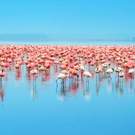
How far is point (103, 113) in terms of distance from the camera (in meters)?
11.6

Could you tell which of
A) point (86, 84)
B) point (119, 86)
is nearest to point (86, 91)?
point (86, 84)

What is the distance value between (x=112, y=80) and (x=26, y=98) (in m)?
3.84

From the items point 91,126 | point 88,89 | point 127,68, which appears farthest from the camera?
point 127,68

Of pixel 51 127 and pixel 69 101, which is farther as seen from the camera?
pixel 69 101

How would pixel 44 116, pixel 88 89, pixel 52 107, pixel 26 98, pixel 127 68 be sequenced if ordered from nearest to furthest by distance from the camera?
pixel 44 116, pixel 52 107, pixel 26 98, pixel 88 89, pixel 127 68

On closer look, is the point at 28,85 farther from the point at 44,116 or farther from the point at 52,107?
the point at 44,116

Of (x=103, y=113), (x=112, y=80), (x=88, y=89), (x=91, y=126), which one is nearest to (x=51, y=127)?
(x=91, y=126)

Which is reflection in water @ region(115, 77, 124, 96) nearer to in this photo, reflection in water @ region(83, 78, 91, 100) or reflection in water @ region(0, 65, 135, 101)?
reflection in water @ region(0, 65, 135, 101)

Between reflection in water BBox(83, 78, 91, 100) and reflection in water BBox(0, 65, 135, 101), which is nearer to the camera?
Answer: reflection in water BBox(83, 78, 91, 100)

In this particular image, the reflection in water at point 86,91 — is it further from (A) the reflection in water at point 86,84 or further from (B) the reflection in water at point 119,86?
(B) the reflection in water at point 119,86

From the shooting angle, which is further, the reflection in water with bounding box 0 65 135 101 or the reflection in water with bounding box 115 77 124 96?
the reflection in water with bounding box 115 77 124 96

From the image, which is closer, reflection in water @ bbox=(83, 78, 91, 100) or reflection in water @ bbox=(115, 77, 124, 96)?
reflection in water @ bbox=(83, 78, 91, 100)

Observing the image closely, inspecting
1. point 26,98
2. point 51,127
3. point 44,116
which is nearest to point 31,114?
point 44,116

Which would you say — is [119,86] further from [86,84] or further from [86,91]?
[86,91]
